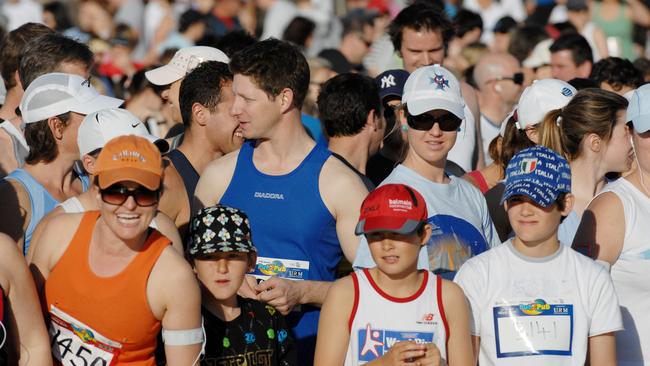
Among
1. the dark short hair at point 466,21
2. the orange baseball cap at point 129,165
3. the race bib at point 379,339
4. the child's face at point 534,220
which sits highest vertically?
the dark short hair at point 466,21

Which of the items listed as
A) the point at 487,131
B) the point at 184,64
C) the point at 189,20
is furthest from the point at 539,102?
the point at 189,20

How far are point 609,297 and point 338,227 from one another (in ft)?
4.63

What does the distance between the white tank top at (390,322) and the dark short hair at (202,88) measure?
2.17 meters

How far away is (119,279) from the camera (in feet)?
15.8

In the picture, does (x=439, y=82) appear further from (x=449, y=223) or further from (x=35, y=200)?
(x=35, y=200)

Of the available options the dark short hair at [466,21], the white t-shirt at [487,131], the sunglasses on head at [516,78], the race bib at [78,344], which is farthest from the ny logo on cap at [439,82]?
the dark short hair at [466,21]

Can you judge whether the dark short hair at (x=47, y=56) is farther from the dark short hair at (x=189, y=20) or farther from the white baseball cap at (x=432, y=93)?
the dark short hair at (x=189, y=20)

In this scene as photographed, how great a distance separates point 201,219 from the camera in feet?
17.2

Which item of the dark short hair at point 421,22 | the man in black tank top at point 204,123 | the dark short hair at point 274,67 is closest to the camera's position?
the dark short hair at point 274,67

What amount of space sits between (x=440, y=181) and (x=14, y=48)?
3.37 m

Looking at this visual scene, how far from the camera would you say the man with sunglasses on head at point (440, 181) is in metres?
5.48

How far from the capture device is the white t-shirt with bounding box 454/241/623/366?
16.2 feet

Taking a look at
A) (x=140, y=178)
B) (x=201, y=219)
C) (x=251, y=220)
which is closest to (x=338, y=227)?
(x=251, y=220)

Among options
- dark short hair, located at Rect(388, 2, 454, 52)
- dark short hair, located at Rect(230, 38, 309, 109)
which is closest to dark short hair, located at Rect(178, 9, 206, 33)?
dark short hair, located at Rect(388, 2, 454, 52)
